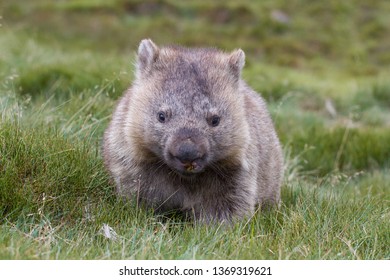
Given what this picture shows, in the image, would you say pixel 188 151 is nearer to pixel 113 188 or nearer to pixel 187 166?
pixel 187 166

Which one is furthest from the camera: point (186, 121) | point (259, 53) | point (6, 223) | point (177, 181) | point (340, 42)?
point (340, 42)

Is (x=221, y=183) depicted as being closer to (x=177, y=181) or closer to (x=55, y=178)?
(x=177, y=181)

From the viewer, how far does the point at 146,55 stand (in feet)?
17.8

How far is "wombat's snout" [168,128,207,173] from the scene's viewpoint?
457cm

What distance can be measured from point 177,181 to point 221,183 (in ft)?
1.15

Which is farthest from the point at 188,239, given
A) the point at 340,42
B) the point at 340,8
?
the point at 340,8

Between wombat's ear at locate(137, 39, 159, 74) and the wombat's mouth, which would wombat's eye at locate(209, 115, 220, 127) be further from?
wombat's ear at locate(137, 39, 159, 74)

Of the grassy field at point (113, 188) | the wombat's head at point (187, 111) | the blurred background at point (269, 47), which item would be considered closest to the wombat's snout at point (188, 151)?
the wombat's head at point (187, 111)

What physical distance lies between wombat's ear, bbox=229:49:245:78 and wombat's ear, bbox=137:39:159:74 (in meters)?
0.61

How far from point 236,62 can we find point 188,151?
49.1 inches

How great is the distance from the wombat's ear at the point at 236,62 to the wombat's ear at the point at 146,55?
2.02 feet

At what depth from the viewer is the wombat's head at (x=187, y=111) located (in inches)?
185

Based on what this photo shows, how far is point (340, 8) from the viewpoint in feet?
114

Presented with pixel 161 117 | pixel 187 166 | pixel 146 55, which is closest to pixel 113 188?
pixel 161 117
